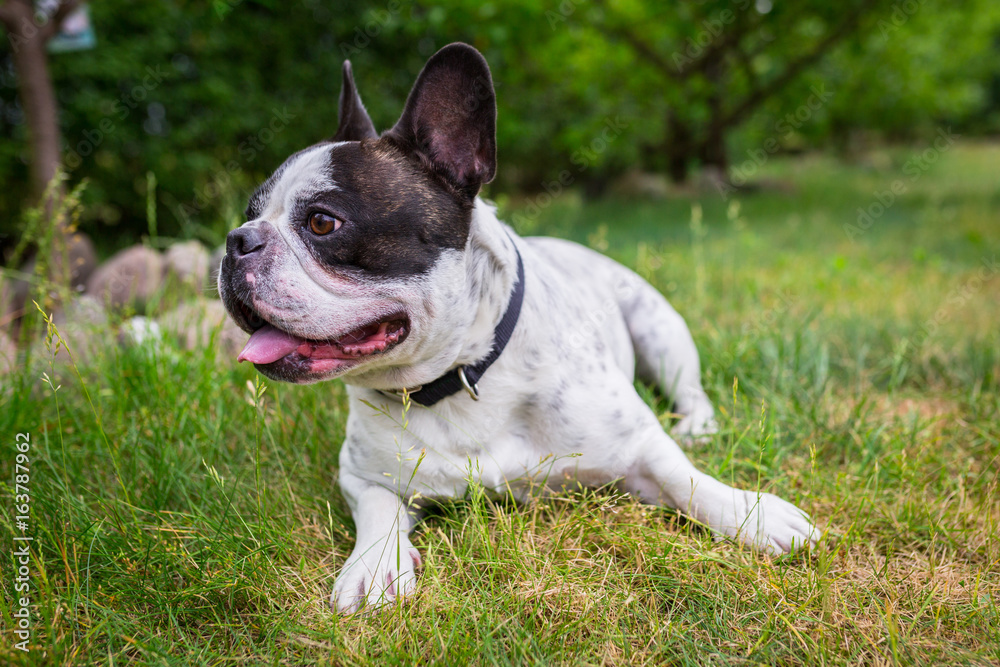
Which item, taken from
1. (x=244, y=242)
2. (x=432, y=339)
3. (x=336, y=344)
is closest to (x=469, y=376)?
(x=432, y=339)

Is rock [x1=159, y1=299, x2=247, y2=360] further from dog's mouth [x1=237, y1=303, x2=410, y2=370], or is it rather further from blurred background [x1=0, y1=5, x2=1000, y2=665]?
dog's mouth [x1=237, y1=303, x2=410, y2=370]

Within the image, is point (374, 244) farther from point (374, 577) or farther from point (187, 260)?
point (187, 260)

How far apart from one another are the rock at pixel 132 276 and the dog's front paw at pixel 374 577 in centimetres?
288

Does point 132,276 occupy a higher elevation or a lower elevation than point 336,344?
lower

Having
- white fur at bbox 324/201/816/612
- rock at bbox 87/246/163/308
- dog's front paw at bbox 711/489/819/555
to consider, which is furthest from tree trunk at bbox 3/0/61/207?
dog's front paw at bbox 711/489/819/555

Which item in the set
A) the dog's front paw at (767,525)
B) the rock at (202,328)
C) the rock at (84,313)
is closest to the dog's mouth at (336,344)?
the dog's front paw at (767,525)

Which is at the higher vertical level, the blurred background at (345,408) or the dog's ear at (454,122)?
the dog's ear at (454,122)

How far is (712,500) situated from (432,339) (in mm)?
953

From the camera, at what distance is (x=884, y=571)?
184cm

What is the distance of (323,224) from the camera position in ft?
6.18

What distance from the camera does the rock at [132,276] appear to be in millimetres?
4176

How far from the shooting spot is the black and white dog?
187cm

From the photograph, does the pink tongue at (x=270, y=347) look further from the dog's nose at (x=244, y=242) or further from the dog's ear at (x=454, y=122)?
the dog's ear at (x=454, y=122)

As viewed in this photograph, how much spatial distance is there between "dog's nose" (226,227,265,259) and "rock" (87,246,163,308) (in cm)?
255
